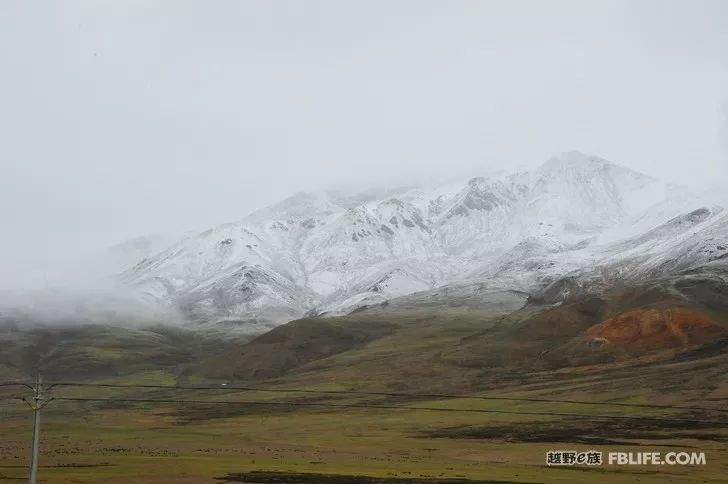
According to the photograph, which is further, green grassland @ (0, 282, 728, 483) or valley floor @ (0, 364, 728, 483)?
green grassland @ (0, 282, 728, 483)

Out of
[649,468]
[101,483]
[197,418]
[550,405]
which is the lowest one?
[649,468]

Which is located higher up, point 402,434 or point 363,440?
point 402,434

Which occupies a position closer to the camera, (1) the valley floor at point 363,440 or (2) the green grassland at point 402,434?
(1) the valley floor at point 363,440

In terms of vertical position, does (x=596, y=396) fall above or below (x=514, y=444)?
above

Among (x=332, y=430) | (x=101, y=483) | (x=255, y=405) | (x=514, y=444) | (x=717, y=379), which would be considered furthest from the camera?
(x=255, y=405)

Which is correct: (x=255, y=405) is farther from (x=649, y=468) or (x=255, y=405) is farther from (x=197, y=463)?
(x=649, y=468)

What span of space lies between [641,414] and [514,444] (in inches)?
1558

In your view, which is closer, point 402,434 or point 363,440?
point 363,440

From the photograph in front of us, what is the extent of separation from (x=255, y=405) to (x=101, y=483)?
115 metres

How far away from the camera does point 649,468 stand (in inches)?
3509

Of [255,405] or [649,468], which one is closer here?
[649,468]

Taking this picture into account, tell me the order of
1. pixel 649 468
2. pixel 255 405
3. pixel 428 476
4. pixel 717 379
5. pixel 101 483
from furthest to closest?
1. pixel 255 405
2. pixel 717 379
3. pixel 649 468
4. pixel 428 476
5. pixel 101 483

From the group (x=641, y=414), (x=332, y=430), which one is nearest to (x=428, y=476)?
(x=332, y=430)

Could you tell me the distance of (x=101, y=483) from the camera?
7444 cm
